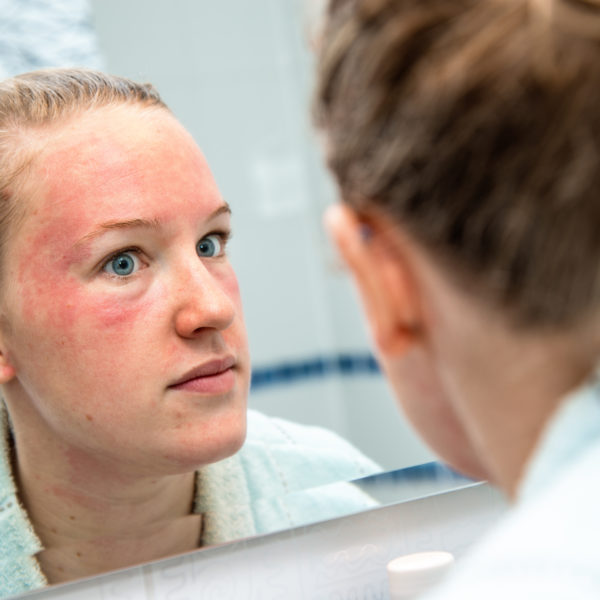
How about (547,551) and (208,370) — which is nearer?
(547,551)

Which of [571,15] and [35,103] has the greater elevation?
[35,103]

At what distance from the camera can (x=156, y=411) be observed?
63cm

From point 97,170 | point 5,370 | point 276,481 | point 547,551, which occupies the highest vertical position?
point 97,170

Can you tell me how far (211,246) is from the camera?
2.19 ft

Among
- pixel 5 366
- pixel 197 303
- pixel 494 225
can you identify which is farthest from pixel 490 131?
pixel 5 366

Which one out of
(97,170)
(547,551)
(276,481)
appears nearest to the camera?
(547,551)

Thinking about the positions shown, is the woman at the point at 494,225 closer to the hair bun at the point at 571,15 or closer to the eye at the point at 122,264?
the hair bun at the point at 571,15

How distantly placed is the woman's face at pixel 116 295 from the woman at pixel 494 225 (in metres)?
0.24

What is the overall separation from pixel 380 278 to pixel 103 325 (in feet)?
0.96

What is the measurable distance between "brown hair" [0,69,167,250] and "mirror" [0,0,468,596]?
3 cm

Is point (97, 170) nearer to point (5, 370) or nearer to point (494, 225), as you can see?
point (5, 370)

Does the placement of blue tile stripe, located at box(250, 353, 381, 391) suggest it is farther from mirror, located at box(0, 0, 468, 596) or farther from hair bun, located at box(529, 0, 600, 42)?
hair bun, located at box(529, 0, 600, 42)

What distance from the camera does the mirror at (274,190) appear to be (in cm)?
72

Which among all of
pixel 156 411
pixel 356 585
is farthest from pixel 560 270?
pixel 356 585
